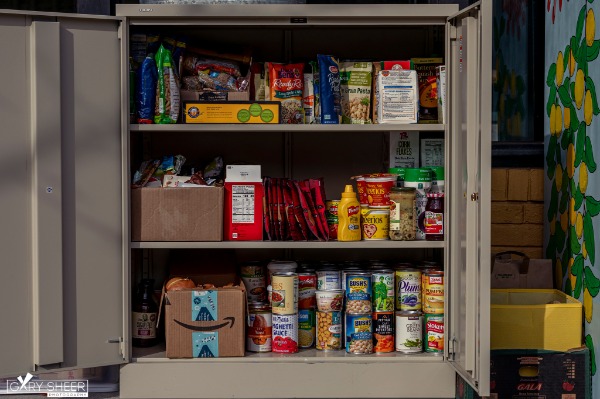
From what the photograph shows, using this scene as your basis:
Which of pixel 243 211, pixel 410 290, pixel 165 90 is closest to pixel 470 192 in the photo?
pixel 410 290

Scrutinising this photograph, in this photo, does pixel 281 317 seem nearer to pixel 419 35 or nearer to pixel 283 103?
pixel 283 103

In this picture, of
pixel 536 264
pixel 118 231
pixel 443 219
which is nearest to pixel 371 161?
pixel 443 219

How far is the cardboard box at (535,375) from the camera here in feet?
13.3

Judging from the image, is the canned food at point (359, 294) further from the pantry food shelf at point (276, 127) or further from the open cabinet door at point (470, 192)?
the pantry food shelf at point (276, 127)

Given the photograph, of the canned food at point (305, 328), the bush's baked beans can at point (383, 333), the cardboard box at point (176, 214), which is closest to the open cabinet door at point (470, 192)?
the bush's baked beans can at point (383, 333)

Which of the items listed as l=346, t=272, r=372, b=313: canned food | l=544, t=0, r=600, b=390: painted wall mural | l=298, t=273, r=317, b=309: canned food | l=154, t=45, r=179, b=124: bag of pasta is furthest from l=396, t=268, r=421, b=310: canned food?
l=154, t=45, r=179, b=124: bag of pasta

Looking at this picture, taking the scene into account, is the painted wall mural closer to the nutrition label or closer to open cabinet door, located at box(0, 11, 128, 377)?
the nutrition label

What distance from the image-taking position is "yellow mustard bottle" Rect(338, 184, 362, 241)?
4266 millimetres

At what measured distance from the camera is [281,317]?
427cm

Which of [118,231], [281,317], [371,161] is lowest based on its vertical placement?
[281,317]

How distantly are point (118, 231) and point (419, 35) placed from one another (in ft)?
5.95

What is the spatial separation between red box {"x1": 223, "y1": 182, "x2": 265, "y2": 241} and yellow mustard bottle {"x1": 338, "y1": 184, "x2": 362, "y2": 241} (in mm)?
369

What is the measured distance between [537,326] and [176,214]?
1706 mm

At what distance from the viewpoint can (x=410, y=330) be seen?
14.1 feet
